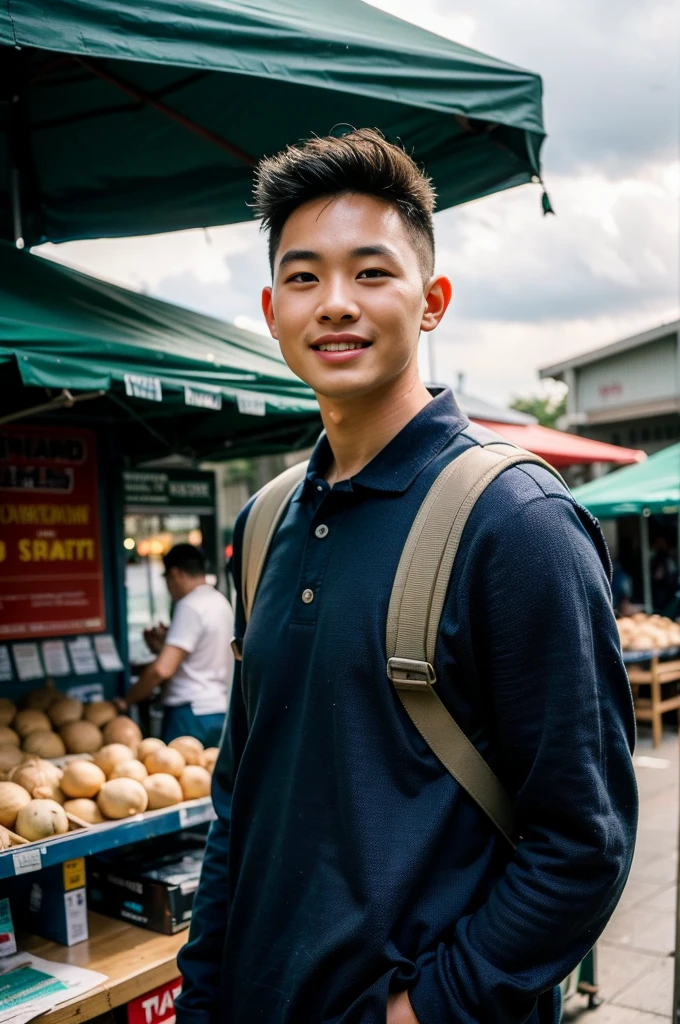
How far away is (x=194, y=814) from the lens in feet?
9.96

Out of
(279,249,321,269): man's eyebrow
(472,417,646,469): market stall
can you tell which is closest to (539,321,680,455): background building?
(472,417,646,469): market stall

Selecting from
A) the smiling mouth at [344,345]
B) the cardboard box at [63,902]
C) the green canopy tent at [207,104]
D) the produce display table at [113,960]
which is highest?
the green canopy tent at [207,104]

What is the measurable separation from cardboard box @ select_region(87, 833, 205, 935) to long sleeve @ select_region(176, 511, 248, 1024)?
129 cm

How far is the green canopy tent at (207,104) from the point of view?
231cm

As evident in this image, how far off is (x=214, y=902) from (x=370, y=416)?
1026 millimetres

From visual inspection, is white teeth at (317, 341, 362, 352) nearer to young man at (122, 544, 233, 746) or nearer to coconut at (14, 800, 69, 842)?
coconut at (14, 800, 69, 842)

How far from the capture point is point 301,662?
1.50m

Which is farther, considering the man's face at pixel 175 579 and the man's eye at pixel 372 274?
the man's face at pixel 175 579

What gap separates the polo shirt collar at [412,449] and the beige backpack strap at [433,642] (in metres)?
0.14

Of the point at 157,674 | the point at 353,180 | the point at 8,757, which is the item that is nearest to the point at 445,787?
the point at 353,180

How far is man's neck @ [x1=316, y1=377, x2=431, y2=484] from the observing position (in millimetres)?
1622

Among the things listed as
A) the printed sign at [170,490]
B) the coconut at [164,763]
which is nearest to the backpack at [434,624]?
the coconut at [164,763]

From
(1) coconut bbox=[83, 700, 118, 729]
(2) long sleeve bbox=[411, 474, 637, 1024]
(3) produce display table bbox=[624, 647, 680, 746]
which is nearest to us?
(2) long sleeve bbox=[411, 474, 637, 1024]

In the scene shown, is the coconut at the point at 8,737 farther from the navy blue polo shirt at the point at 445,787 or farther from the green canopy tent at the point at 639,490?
the green canopy tent at the point at 639,490
